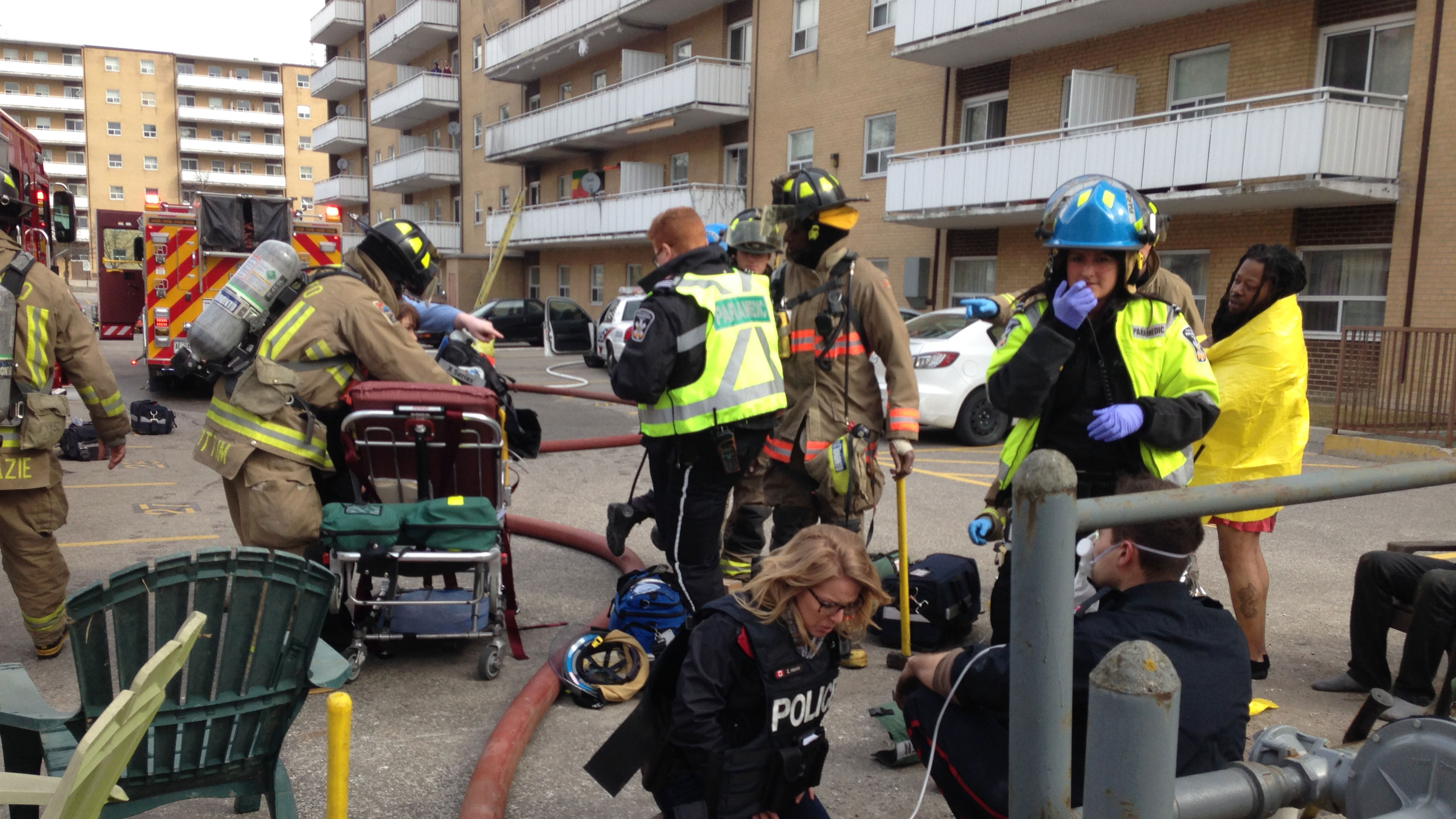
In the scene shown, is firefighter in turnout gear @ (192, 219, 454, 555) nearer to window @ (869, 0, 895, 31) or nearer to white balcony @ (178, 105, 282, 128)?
window @ (869, 0, 895, 31)

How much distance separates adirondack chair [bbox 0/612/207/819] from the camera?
5.31 feet

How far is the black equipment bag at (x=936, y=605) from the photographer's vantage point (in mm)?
4660

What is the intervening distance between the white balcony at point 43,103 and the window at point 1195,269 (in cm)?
9128

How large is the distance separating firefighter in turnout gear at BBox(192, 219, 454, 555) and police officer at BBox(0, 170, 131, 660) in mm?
644

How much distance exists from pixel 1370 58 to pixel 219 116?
3531 inches

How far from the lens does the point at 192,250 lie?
13758 millimetres

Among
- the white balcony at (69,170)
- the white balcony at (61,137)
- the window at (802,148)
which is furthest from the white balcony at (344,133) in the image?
the white balcony at (61,137)

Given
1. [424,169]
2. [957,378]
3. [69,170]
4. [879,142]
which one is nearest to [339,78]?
[424,169]

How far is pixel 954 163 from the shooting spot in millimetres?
18875

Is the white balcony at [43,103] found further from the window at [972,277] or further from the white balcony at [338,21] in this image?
the window at [972,277]

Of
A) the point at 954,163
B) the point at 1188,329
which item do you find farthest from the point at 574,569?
the point at 954,163

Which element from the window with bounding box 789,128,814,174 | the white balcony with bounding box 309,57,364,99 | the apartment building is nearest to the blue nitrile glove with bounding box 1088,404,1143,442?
the window with bounding box 789,128,814,174

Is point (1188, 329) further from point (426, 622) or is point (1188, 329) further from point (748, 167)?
point (748, 167)

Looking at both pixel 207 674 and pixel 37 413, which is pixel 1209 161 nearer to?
pixel 37 413
